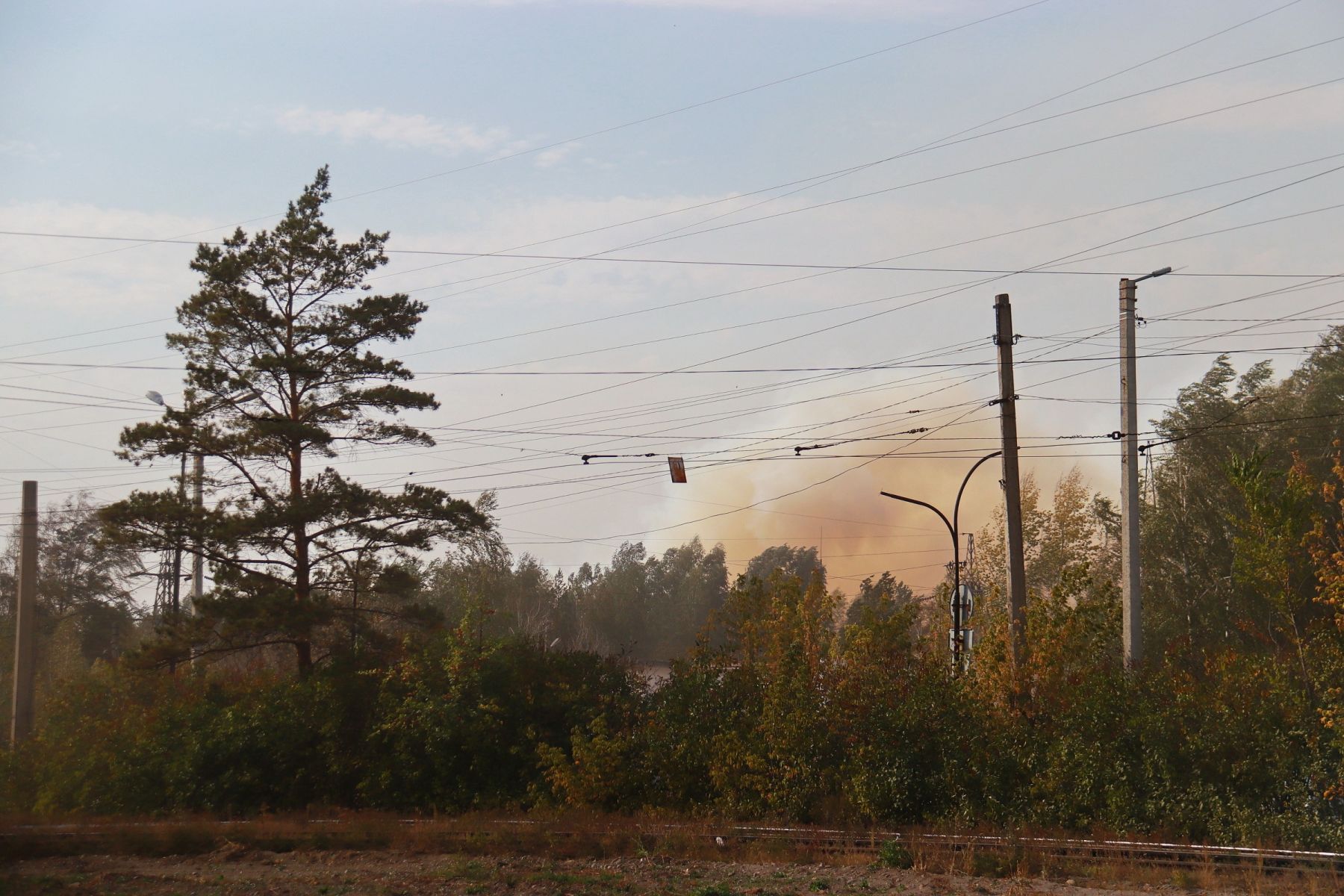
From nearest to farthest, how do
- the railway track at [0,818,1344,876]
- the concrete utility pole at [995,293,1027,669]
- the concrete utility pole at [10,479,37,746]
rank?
1. the railway track at [0,818,1344,876]
2. the concrete utility pole at [995,293,1027,669]
3. the concrete utility pole at [10,479,37,746]

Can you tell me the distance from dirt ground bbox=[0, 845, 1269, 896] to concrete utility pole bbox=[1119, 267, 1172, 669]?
781 cm

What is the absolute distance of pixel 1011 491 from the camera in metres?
21.2

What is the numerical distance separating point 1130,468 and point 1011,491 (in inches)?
152

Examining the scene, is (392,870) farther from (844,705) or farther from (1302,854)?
(1302,854)

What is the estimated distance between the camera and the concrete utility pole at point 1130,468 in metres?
22.4

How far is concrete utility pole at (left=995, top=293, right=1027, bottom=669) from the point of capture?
20.6 m

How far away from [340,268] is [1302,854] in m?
25.2

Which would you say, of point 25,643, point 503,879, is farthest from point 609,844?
point 25,643

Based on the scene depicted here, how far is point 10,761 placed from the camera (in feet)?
92.7

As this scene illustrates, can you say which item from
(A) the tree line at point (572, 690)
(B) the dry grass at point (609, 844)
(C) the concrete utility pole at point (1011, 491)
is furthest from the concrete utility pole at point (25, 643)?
(C) the concrete utility pole at point (1011, 491)

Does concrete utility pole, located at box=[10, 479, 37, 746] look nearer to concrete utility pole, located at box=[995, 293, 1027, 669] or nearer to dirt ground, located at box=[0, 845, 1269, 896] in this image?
dirt ground, located at box=[0, 845, 1269, 896]

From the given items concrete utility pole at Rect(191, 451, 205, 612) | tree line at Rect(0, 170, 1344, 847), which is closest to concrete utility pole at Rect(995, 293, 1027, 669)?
tree line at Rect(0, 170, 1344, 847)

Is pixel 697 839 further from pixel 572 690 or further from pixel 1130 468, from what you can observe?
pixel 1130 468

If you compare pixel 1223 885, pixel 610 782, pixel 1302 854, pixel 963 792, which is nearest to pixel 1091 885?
pixel 1223 885
